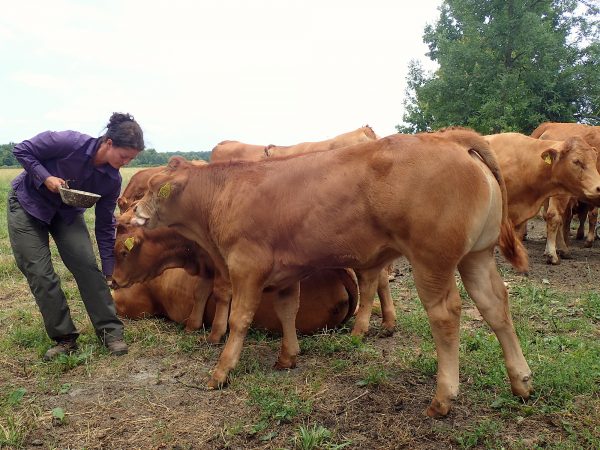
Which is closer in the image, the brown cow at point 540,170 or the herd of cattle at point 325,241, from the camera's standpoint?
the herd of cattle at point 325,241

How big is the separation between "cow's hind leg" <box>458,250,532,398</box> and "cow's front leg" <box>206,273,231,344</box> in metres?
2.34

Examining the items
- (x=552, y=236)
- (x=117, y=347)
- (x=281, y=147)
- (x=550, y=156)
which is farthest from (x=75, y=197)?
(x=552, y=236)

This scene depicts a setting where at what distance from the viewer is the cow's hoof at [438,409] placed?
3.76m

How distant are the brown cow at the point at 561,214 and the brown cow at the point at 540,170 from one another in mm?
434

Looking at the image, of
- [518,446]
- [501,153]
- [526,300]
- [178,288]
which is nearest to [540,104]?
[501,153]

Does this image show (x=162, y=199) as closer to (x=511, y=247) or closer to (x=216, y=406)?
(x=216, y=406)

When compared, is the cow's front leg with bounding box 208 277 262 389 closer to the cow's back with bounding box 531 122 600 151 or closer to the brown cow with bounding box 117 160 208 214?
the brown cow with bounding box 117 160 208 214

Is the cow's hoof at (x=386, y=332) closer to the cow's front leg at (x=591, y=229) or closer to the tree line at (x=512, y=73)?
the cow's front leg at (x=591, y=229)

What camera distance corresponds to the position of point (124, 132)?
5.04m

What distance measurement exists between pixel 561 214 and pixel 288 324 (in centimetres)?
643

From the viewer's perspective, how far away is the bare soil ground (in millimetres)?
3641

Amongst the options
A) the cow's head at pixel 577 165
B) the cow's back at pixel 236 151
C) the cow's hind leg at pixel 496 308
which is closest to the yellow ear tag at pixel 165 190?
the cow's hind leg at pixel 496 308

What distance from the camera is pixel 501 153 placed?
358 inches

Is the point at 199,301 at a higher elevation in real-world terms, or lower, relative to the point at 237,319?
lower
